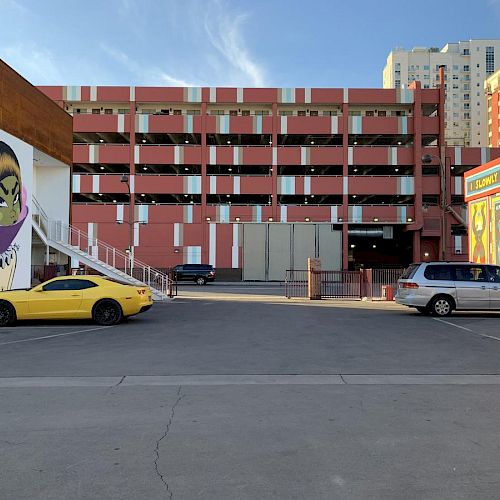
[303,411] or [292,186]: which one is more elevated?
[292,186]

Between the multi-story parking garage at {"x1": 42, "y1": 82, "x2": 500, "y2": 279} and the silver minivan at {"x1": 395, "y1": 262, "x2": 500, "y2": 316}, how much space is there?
107 feet

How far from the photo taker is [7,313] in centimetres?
1328

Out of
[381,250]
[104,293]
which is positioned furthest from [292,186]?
[104,293]

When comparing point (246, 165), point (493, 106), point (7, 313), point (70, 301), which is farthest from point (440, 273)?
point (493, 106)

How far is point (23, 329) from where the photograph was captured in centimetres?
1288

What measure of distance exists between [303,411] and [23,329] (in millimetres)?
9672

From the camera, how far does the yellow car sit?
13.3m

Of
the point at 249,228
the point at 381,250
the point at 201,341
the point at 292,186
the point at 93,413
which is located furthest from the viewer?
the point at 381,250

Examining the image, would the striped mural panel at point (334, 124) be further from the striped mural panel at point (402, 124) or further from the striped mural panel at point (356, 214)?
the striped mural panel at point (356, 214)

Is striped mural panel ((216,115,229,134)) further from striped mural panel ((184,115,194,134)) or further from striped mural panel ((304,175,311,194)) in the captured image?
striped mural panel ((304,175,311,194))

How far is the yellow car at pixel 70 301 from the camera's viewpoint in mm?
13320

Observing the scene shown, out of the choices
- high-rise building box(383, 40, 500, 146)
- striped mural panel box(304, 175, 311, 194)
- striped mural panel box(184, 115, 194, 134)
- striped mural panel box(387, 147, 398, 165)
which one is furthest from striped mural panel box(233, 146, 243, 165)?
high-rise building box(383, 40, 500, 146)

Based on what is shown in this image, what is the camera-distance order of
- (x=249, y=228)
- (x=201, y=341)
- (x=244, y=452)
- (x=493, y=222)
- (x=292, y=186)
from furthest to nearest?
(x=292, y=186)
(x=249, y=228)
(x=493, y=222)
(x=201, y=341)
(x=244, y=452)

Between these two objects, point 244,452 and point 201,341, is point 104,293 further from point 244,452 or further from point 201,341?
point 244,452
